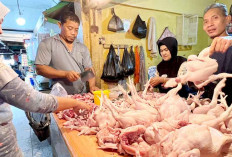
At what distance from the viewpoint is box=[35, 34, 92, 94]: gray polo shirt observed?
2508mm

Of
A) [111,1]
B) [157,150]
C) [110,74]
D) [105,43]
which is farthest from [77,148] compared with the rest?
[111,1]

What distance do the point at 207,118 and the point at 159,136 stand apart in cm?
33

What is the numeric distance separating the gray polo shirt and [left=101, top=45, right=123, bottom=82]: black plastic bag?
891 mm

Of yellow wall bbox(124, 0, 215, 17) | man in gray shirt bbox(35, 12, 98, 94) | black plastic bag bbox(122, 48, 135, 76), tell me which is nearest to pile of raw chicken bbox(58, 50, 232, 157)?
man in gray shirt bbox(35, 12, 98, 94)

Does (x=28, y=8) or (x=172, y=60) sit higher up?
(x=28, y=8)

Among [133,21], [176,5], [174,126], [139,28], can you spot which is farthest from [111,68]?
[176,5]

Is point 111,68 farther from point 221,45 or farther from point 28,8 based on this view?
point 28,8

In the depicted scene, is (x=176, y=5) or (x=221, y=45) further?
(x=176, y=5)

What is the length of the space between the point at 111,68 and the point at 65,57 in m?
1.27

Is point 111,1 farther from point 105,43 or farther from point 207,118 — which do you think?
point 207,118

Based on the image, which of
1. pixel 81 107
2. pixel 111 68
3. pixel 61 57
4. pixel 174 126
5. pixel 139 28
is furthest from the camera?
pixel 139 28

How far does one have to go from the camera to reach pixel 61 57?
8.57 ft

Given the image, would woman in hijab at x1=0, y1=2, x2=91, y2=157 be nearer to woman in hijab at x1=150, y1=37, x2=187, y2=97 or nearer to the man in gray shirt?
the man in gray shirt

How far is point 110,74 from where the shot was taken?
3.60 metres
